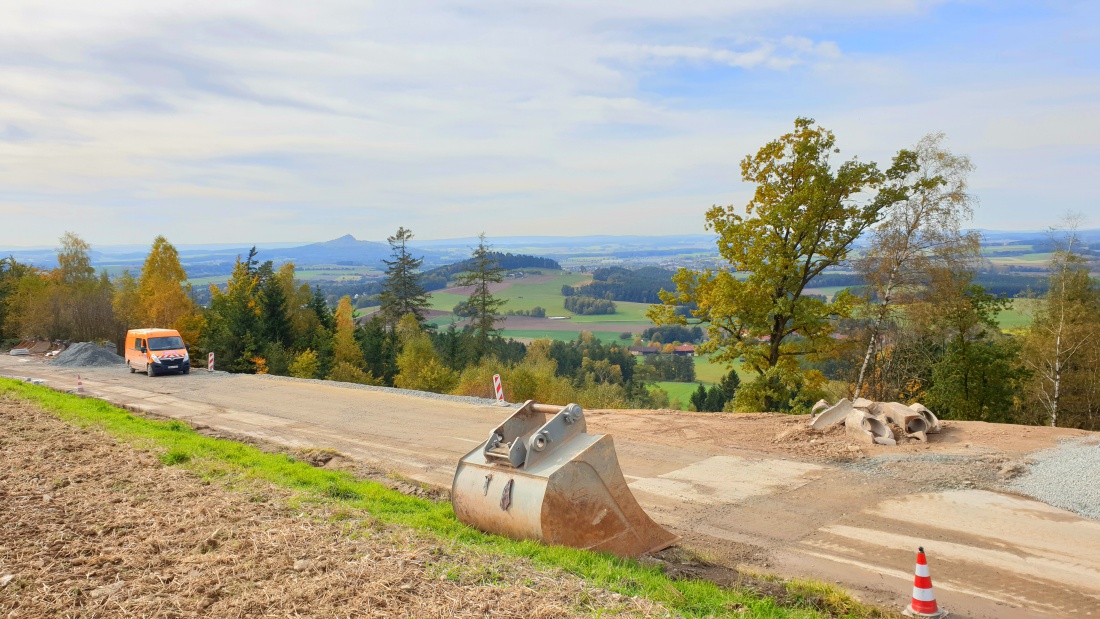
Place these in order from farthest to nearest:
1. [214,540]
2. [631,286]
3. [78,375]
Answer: [631,286], [78,375], [214,540]

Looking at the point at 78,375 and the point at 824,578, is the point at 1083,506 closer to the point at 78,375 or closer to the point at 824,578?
the point at 824,578

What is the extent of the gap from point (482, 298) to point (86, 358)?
101 ft

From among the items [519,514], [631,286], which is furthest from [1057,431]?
[631,286]

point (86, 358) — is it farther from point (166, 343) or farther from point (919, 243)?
point (919, 243)

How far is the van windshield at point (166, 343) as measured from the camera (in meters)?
27.5

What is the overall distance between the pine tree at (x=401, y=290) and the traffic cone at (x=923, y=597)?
6230 centimetres

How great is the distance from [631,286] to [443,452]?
97613 mm

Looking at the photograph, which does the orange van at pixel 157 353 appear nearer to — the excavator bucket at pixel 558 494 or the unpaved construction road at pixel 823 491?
the unpaved construction road at pixel 823 491

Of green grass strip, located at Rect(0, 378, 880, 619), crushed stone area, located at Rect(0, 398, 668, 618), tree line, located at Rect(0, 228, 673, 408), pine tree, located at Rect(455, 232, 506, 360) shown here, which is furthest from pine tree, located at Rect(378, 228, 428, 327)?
crushed stone area, located at Rect(0, 398, 668, 618)

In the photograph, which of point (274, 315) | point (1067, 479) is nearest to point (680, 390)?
point (274, 315)

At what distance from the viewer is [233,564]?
6172 mm

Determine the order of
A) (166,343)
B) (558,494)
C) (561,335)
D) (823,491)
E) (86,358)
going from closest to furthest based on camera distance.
→ (558,494)
(823,491)
(166,343)
(86,358)
(561,335)

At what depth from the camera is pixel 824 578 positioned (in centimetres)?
700

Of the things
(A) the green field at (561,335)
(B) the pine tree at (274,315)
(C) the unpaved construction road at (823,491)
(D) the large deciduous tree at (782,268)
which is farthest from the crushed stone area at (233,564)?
(A) the green field at (561,335)
